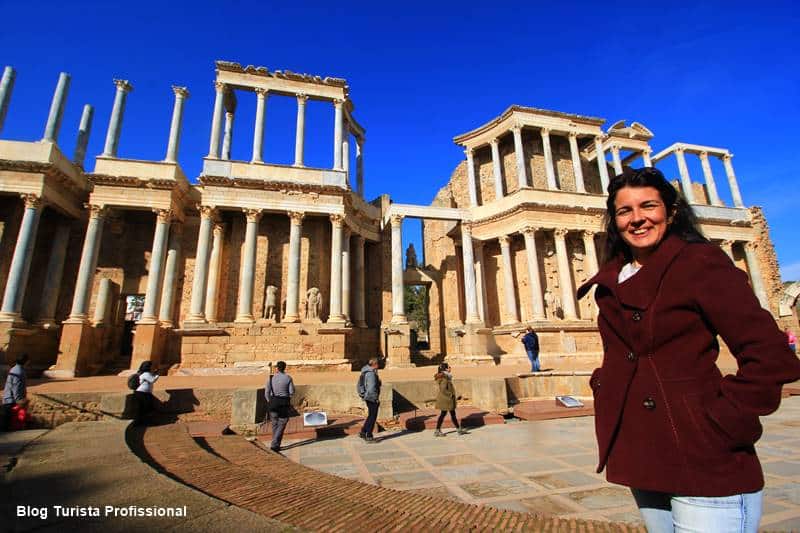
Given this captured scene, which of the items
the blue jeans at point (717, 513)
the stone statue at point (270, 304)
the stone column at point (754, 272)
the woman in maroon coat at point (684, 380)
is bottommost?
the blue jeans at point (717, 513)

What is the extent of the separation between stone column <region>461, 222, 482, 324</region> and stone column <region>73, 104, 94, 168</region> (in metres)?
20.6

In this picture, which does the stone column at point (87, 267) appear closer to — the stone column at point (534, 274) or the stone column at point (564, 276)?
the stone column at point (534, 274)

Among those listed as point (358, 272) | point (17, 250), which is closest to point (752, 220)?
point (358, 272)

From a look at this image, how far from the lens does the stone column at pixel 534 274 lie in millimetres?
21509

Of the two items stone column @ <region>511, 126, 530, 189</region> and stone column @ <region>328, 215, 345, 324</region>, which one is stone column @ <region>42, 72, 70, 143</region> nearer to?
stone column @ <region>328, 215, 345, 324</region>

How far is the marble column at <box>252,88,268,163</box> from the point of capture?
19938 mm

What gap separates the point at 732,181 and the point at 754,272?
704 cm

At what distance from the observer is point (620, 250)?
2.00m

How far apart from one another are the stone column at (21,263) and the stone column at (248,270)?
8.31m

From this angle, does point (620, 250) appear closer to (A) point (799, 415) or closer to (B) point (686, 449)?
(B) point (686, 449)

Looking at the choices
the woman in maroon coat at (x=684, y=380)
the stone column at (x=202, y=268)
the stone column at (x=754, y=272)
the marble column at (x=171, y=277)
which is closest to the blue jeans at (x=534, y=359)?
the woman in maroon coat at (x=684, y=380)

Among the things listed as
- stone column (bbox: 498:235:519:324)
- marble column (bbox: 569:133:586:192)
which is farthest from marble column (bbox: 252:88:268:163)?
marble column (bbox: 569:133:586:192)

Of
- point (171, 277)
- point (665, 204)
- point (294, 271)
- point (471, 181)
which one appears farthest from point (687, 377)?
point (471, 181)

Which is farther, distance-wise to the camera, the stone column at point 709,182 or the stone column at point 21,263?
the stone column at point 709,182
